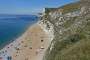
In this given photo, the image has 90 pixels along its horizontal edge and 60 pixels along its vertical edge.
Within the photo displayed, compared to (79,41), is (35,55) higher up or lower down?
lower down

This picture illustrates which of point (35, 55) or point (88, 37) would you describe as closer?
point (88, 37)

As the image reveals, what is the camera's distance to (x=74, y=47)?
1380cm

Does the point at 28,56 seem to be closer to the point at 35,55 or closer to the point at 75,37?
the point at 35,55

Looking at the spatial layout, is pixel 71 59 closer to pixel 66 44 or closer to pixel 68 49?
pixel 68 49

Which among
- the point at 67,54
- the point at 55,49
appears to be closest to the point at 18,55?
the point at 55,49

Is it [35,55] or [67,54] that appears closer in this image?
[67,54]

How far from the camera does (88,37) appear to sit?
15188 millimetres

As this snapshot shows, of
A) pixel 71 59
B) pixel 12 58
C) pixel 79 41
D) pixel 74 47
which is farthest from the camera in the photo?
pixel 12 58

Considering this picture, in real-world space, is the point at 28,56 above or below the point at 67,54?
below

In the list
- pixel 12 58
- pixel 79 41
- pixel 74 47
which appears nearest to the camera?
pixel 74 47

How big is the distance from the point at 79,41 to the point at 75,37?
0.92 m

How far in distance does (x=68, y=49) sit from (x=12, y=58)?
18.2 m

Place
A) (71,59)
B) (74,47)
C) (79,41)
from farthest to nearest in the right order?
(79,41) < (74,47) < (71,59)

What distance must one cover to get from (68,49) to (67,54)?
85cm
